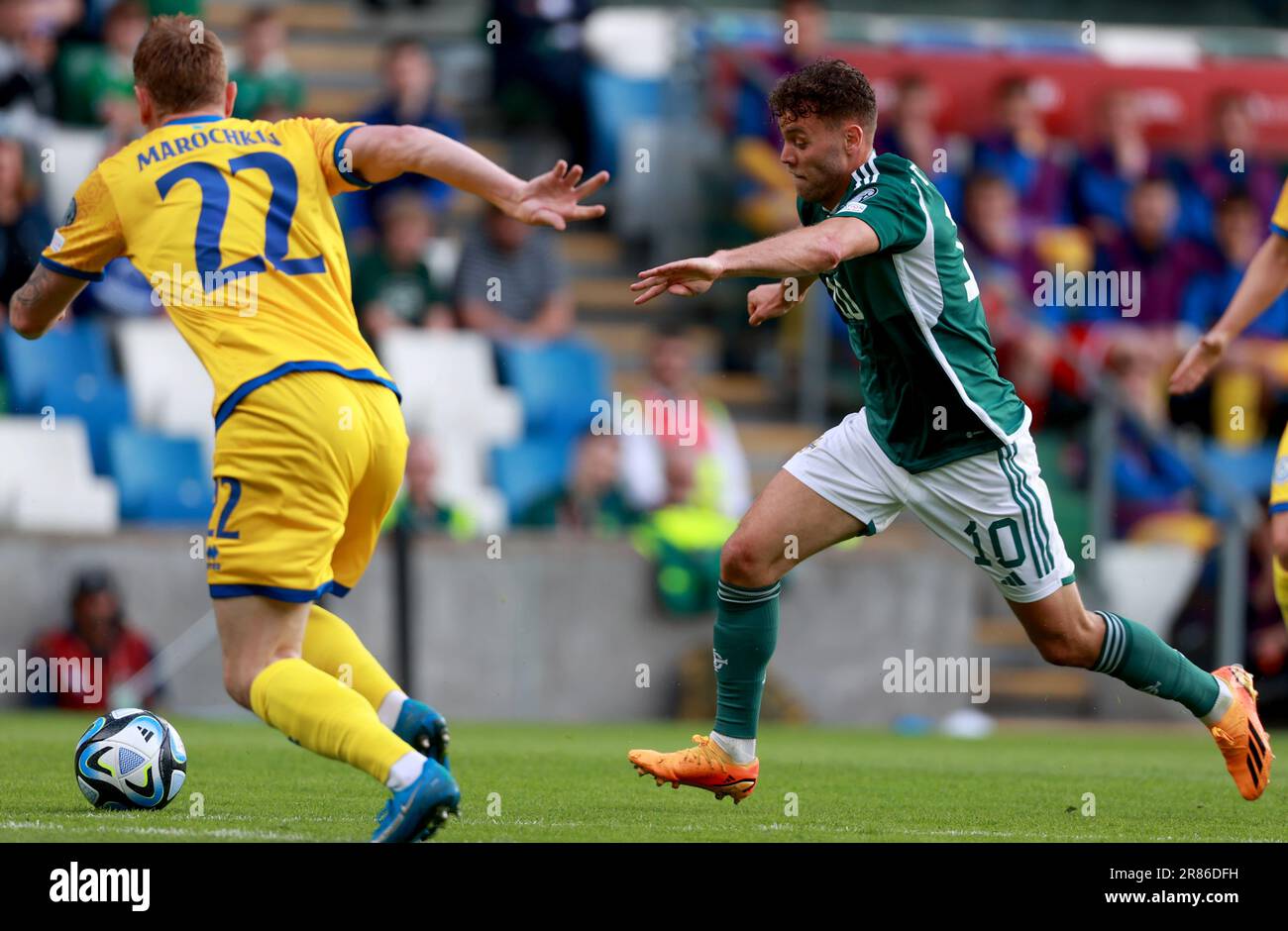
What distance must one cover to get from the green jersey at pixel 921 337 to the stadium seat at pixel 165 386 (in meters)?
6.50

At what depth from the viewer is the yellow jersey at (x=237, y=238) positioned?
548 cm

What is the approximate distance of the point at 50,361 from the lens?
11.9m

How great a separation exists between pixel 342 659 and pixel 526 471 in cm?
678

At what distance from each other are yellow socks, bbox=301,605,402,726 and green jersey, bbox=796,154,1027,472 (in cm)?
184

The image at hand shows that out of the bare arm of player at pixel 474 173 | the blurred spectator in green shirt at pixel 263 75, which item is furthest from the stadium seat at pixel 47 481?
the bare arm of player at pixel 474 173

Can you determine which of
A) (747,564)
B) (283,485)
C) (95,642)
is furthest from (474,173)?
(95,642)

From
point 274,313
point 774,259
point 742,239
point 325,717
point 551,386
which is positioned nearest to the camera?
point 325,717

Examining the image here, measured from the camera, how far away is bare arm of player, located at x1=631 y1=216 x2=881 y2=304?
5.11m

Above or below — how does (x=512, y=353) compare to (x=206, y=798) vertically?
above

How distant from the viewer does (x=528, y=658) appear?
11844 millimetres

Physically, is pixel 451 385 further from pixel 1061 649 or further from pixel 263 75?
pixel 1061 649
